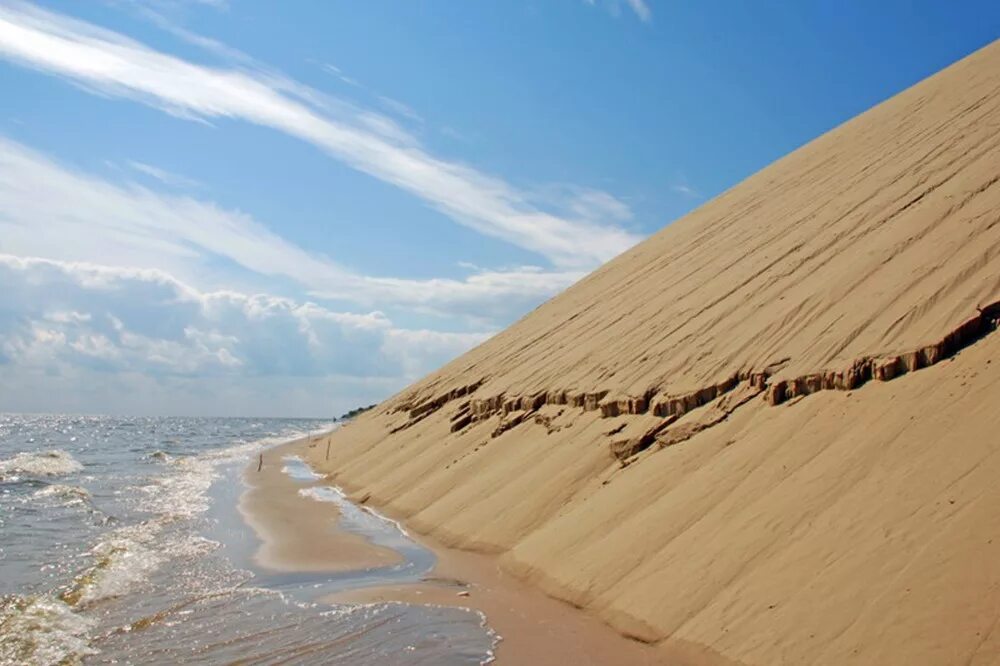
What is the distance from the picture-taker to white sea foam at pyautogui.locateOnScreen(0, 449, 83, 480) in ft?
88.0

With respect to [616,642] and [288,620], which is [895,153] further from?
[288,620]

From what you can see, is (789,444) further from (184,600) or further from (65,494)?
(65,494)

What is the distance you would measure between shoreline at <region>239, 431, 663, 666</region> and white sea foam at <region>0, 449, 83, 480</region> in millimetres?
14056

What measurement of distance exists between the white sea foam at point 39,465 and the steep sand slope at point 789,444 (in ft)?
47.0

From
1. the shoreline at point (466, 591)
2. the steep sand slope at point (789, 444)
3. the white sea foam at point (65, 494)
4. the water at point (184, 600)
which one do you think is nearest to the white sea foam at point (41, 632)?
the water at point (184, 600)

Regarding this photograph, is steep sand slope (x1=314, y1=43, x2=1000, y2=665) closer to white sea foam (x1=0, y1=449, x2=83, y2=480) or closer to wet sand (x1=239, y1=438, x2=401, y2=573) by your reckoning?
wet sand (x1=239, y1=438, x2=401, y2=573)

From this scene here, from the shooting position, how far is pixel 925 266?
34.0ft

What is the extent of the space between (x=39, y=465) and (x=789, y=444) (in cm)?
2953

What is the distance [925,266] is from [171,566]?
37.0 feet

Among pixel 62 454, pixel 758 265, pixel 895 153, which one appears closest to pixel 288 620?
pixel 758 265

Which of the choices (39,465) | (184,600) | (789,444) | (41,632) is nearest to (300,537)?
(184,600)

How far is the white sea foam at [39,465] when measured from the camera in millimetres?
26812

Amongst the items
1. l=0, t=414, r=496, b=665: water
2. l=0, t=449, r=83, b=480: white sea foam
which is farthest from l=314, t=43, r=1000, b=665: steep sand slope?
l=0, t=449, r=83, b=480: white sea foam

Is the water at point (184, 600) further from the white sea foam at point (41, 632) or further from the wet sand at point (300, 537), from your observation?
the wet sand at point (300, 537)
